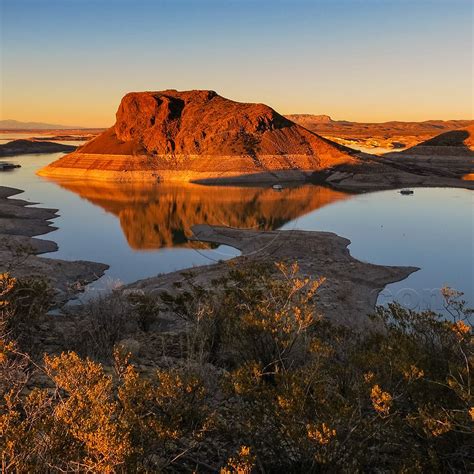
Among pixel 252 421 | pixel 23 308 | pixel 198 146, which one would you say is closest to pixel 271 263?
pixel 23 308

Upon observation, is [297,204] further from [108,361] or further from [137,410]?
[137,410]

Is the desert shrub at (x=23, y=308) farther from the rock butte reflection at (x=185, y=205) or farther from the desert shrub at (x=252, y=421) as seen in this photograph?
the rock butte reflection at (x=185, y=205)

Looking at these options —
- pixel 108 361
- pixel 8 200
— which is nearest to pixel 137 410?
pixel 108 361

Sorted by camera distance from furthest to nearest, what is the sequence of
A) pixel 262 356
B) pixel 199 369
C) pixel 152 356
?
pixel 152 356
pixel 262 356
pixel 199 369

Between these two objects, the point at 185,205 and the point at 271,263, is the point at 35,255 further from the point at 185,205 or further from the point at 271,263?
the point at 185,205

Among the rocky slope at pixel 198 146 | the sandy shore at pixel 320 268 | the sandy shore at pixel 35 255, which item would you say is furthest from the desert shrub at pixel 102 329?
the rocky slope at pixel 198 146

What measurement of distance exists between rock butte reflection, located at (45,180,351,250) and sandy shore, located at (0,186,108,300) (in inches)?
262

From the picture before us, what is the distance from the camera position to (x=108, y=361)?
9.16m

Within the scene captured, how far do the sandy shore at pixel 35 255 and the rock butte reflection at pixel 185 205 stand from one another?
6.66m

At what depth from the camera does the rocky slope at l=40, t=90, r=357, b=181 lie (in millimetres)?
81625

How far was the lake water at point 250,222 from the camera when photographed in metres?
28.2

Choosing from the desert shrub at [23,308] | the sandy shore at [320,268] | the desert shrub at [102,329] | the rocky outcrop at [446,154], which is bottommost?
the sandy shore at [320,268]

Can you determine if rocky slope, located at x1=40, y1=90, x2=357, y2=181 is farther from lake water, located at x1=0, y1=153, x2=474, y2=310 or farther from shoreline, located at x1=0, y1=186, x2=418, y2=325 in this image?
shoreline, located at x1=0, y1=186, x2=418, y2=325

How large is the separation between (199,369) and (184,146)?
85237 mm
